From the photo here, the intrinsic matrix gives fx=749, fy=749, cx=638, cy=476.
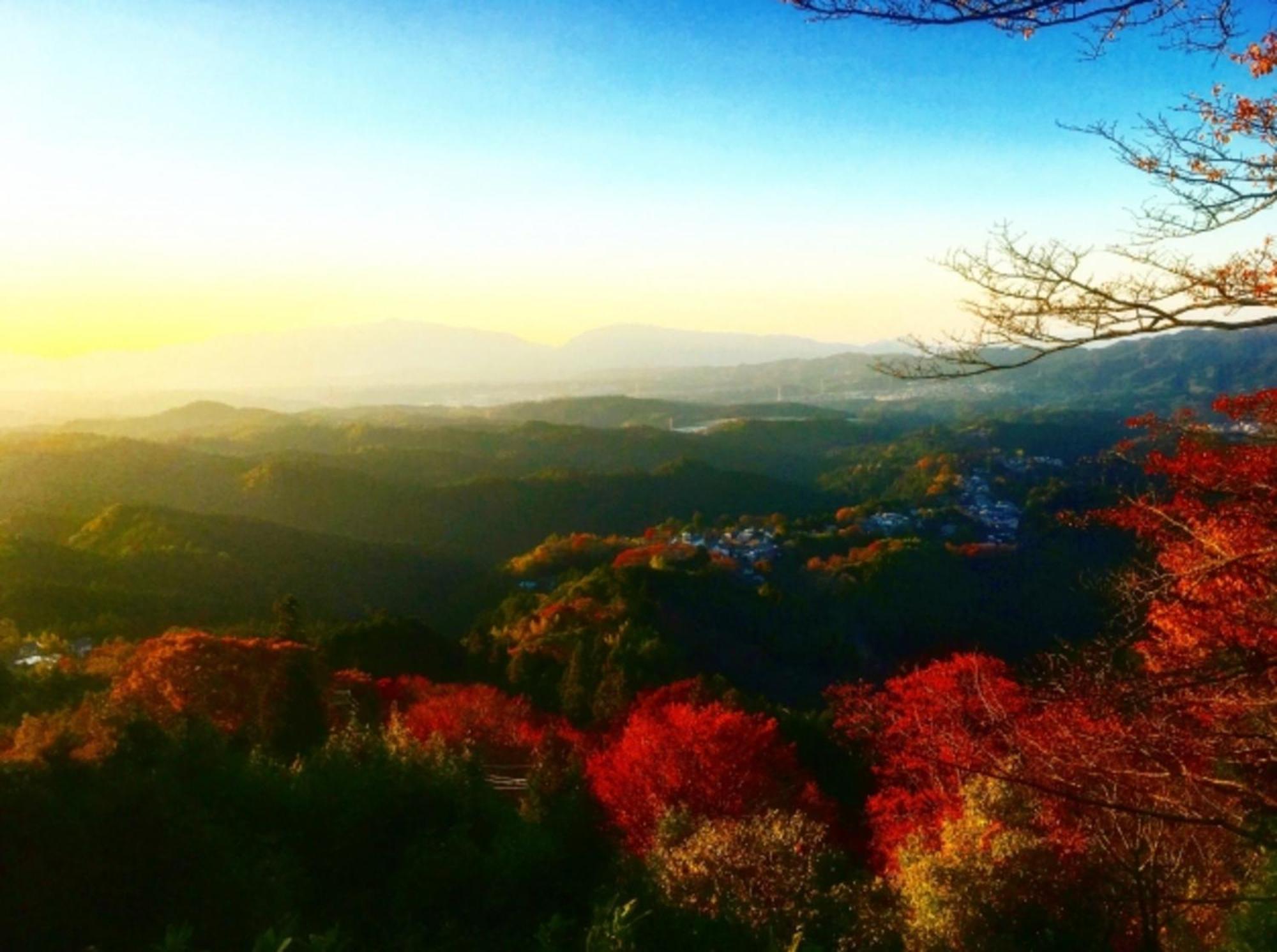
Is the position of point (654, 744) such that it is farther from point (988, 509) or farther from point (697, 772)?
point (988, 509)

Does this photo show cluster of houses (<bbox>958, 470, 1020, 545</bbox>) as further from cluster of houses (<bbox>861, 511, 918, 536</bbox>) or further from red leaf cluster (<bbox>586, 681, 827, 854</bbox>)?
red leaf cluster (<bbox>586, 681, 827, 854</bbox>)

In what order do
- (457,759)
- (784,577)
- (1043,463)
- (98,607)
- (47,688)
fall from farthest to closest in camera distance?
(1043,463) < (784,577) < (98,607) < (47,688) < (457,759)

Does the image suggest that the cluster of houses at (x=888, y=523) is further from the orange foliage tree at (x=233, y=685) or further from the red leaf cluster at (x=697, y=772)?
the orange foliage tree at (x=233, y=685)

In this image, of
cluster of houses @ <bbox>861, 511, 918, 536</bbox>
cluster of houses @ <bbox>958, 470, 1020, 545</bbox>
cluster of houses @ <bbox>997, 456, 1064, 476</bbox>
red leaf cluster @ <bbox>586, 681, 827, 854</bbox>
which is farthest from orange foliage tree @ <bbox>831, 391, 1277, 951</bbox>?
cluster of houses @ <bbox>997, 456, 1064, 476</bbox>

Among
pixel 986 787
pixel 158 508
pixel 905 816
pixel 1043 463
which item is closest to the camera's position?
pixel 986 787

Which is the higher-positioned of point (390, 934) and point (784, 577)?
point (390, 934)

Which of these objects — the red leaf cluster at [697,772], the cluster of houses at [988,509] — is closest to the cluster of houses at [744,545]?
the cluster of houses at [988,509]

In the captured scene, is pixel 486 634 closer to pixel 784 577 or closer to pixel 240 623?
pixel 240 623

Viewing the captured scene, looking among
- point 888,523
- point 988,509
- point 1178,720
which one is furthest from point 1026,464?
point 1178,720

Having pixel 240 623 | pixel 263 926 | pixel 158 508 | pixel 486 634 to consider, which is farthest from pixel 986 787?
pixel 158 508

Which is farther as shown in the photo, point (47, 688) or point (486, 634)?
point (486, 634)
